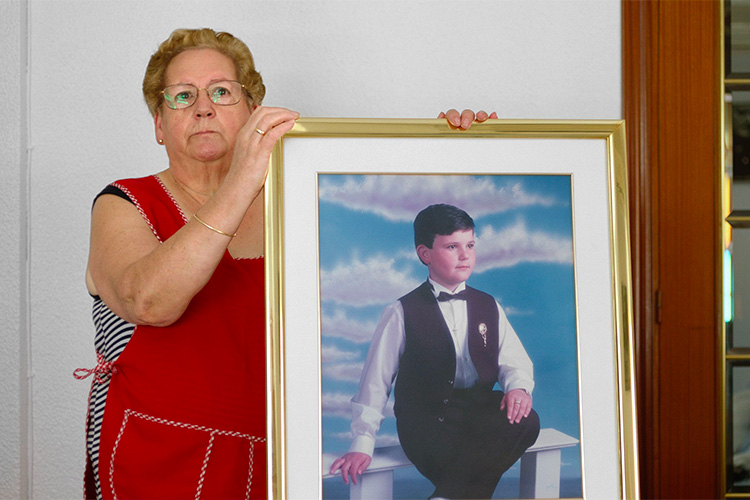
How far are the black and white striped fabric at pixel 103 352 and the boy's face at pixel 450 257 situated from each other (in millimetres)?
Result: 602

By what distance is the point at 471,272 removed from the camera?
1.01 m

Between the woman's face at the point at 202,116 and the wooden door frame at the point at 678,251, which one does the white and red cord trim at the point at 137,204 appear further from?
the wooden door frame at the point at 678,251

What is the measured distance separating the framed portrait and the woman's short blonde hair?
1.40ft

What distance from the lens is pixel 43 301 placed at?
178 centimetres

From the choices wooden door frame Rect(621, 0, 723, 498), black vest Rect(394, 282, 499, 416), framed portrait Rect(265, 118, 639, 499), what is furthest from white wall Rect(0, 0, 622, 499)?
black vest Rect(394, 282, 499, 416)

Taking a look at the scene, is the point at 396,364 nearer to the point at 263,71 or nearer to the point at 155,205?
the point at 155,205

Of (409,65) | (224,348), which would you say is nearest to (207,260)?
(224,348)

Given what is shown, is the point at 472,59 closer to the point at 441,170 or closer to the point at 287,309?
the point at 441,170

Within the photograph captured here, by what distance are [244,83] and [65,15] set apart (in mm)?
761

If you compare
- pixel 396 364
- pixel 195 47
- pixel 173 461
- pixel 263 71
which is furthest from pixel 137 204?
pixel 263 71

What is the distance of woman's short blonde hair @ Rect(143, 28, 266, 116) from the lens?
132 centimetres

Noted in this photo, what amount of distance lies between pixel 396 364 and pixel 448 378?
8 centimetres

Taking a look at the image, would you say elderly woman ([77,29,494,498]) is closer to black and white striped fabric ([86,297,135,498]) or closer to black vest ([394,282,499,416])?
black and white striped fabric ([86,297,135,498])

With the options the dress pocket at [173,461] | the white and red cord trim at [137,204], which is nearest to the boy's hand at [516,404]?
the dress pocket at [173,461]
